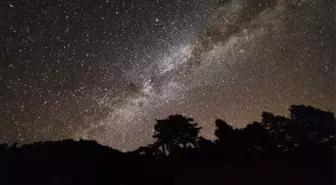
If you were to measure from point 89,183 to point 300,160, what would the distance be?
22.9 metres

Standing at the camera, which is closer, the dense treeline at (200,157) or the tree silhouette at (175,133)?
the dense treeline at (200,157)

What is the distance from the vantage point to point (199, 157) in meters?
37.2

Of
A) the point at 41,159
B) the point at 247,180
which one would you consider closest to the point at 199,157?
the point at 247,180

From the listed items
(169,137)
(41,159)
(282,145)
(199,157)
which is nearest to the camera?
(41,159)

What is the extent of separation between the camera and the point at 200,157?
3722cm

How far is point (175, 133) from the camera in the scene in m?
40.2

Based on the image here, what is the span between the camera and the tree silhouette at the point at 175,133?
40031 mm

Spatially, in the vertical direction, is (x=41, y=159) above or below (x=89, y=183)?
above

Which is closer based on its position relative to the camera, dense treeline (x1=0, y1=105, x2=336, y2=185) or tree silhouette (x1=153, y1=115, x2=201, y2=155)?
dense treeline (x1=0, y1=105, x2=336, y2=185)

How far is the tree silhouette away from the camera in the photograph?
40.0 m

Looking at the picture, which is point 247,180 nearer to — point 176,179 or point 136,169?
point 176,179

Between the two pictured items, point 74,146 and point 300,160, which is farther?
point 300,160

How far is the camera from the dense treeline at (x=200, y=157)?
29.2 metres

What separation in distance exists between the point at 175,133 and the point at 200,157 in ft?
14.5
